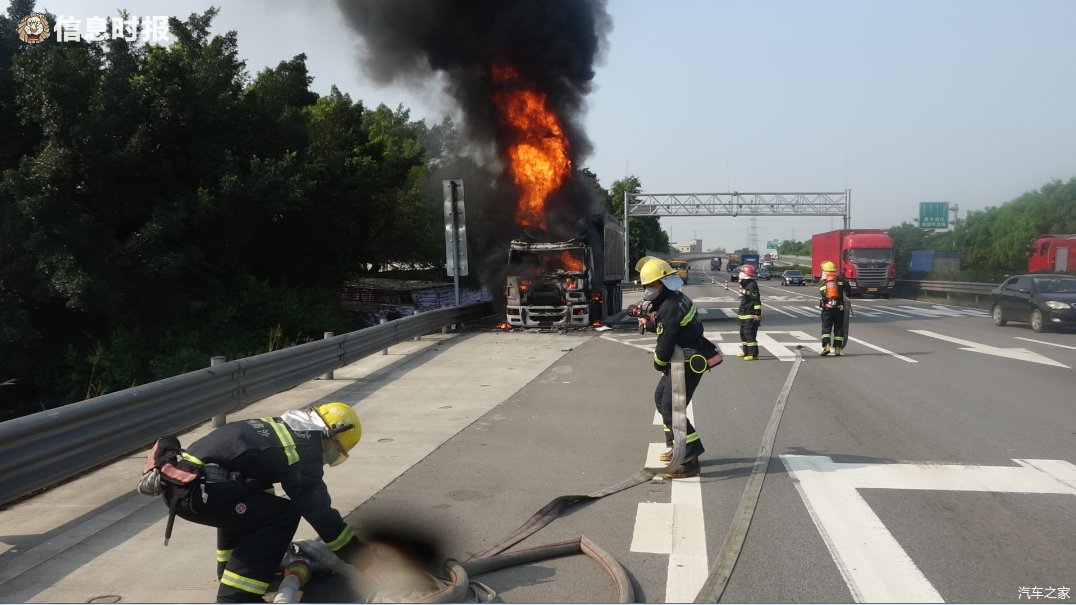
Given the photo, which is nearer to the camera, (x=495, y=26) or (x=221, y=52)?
(x=221, y=52)

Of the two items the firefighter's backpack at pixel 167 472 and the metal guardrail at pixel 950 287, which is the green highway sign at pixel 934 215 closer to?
the metal guardrail at pixel 950 287

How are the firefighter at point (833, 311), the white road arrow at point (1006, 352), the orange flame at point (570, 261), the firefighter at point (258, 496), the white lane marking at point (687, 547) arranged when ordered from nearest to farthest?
the firefighter at point (258, 496) < the white lane marking at point (687, 547) < the white road arrow at point (1006, 352) < the firefighter at point (833, 311) < the orange flame at point (570, 261)

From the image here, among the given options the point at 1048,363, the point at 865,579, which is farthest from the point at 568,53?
the point at 865,579

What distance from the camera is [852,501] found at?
5391 mm

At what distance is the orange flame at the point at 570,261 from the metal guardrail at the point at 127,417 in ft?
34.0

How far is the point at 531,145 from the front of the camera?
880 inches

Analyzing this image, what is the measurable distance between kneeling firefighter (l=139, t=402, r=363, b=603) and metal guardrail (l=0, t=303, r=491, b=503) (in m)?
1.71

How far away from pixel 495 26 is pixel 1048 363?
16.5 m

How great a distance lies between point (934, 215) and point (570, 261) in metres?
50.3

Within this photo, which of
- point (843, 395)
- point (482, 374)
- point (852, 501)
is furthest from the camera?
point (482, 374)

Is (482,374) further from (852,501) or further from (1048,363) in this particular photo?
(1048,363)

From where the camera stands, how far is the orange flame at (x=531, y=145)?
21.8m

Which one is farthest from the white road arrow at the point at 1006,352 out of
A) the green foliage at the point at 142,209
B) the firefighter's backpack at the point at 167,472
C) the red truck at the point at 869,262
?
the red truck at the point at 869,262

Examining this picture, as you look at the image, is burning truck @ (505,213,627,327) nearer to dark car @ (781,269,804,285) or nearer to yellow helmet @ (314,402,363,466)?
yellow helmet @ (314,402,363,466)
